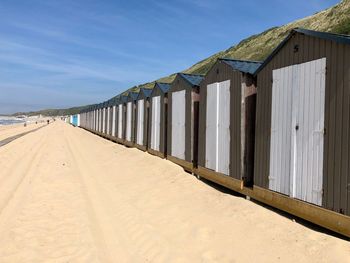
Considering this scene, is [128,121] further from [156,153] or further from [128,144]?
[156,153]

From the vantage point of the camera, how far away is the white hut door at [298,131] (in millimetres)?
6422

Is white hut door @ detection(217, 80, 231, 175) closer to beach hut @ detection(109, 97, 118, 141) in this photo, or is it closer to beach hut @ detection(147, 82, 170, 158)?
beach hut @ detection(147, 82, 170, 158)

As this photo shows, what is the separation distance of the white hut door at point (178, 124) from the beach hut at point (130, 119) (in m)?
7.42

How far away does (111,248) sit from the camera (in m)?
6.32

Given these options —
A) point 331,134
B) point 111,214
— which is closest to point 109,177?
point 111,214

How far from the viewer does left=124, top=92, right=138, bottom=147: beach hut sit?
2181 centimetres

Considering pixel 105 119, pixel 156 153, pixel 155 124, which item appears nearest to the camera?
pixel 156 153

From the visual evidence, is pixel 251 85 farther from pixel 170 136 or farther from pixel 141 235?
pixel 170 136

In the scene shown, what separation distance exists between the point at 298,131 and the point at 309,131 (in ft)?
1.00

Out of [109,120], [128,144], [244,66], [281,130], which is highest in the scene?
[244,66]

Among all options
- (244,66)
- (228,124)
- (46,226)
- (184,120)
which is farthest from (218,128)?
(46,226)

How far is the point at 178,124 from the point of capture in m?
13.8

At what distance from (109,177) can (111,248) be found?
7.18 meters

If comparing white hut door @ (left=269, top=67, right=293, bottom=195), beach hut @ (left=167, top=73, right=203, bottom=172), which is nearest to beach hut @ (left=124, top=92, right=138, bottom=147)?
beach hut @ (left=167, top=73, right=203, bottom=172)
